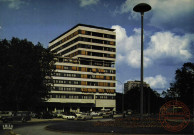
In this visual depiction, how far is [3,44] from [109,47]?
72630mm

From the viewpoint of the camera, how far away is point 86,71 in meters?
108

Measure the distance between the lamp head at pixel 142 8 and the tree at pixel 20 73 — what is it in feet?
72.7

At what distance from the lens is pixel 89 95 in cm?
10831

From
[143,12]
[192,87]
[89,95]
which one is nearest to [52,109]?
[89,95]

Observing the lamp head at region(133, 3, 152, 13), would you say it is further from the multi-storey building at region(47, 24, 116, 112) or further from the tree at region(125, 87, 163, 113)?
the tree at region(125, 87, 163, 113)

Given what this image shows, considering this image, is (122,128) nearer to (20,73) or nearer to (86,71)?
(20,73)

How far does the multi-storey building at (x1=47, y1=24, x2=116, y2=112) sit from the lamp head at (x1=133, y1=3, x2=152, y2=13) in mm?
73748

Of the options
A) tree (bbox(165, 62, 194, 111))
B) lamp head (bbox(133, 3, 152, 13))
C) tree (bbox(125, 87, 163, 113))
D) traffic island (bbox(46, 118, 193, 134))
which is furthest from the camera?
tree (bbox(125, 87, 163, 113))

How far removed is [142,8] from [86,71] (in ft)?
262

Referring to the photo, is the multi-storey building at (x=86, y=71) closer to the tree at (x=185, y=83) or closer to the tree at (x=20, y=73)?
the tree at (x=185, y=83)

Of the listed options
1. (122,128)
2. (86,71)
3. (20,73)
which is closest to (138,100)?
(86,71)

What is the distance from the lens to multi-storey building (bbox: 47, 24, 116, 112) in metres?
102

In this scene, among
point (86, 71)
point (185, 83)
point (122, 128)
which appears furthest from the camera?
point (86, 71)

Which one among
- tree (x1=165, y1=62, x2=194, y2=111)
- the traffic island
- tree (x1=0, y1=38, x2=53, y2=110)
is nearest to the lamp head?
the traffic island
